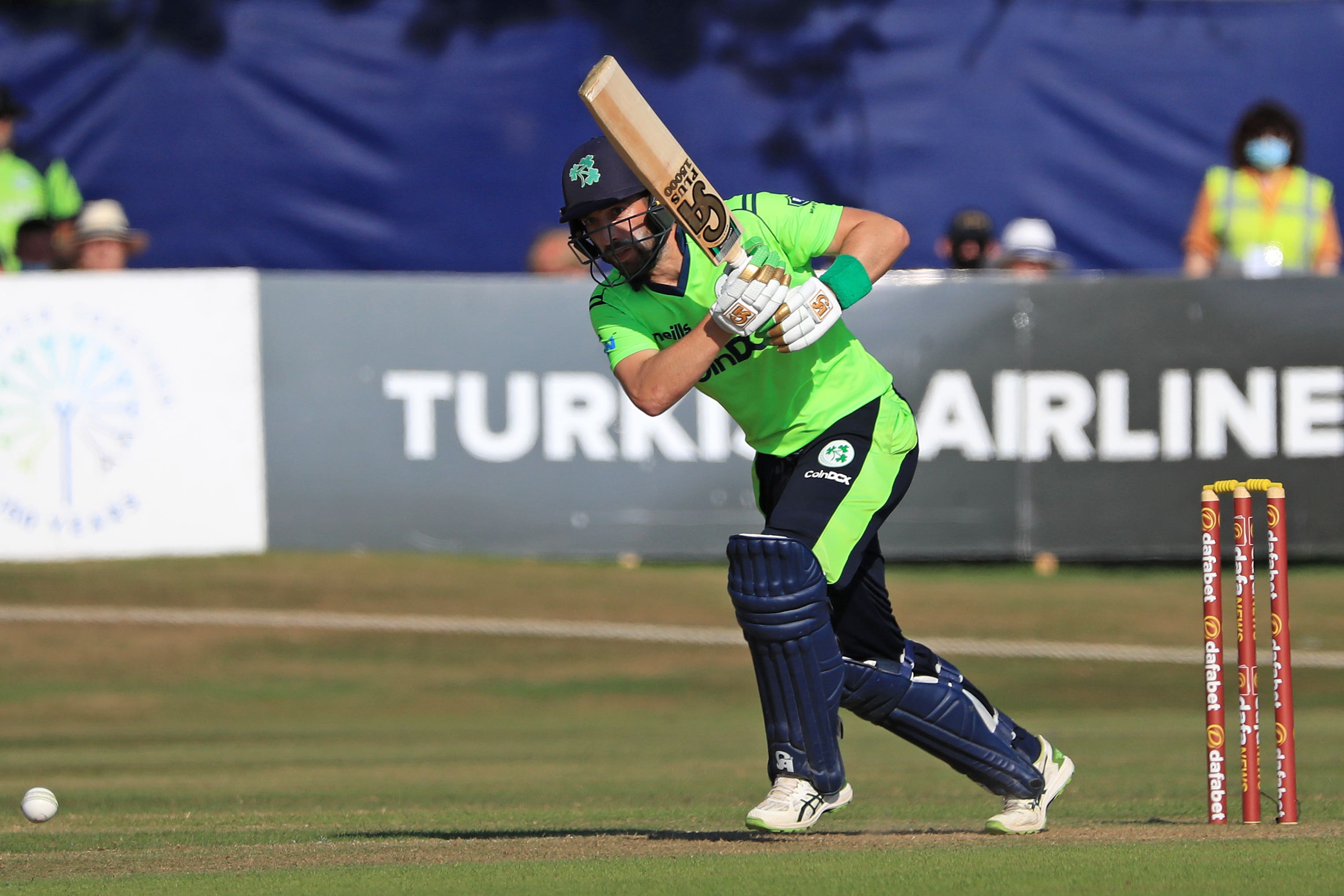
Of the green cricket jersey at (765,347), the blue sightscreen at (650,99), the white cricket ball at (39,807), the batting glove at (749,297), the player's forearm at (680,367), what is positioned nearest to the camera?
the batting glove at (749,297)

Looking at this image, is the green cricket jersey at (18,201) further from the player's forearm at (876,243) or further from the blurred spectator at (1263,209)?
the player's forearm at (876,243)

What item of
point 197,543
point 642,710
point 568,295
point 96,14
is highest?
point 96,14

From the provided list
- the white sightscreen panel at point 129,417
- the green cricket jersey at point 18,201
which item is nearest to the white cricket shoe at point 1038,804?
the white sightscreen panel at point 129,417

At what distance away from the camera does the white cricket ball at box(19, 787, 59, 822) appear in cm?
595

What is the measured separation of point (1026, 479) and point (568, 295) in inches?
108

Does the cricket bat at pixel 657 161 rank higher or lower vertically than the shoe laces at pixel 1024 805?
higher

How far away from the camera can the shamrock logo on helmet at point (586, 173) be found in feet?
16.2

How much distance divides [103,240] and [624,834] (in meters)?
6.93

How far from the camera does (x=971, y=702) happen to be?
210 inches

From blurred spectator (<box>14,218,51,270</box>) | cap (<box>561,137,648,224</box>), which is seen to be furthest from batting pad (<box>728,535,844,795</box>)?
blurred spectator (<box>14,218,51,270</box>)

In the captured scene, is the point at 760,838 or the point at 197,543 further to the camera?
the point at 197,543

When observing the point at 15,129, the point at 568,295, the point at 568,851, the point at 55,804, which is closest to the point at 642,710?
the point at 568,295

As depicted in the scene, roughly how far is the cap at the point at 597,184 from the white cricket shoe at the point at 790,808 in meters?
1.56

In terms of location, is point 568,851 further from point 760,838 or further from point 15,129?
point 15,129
